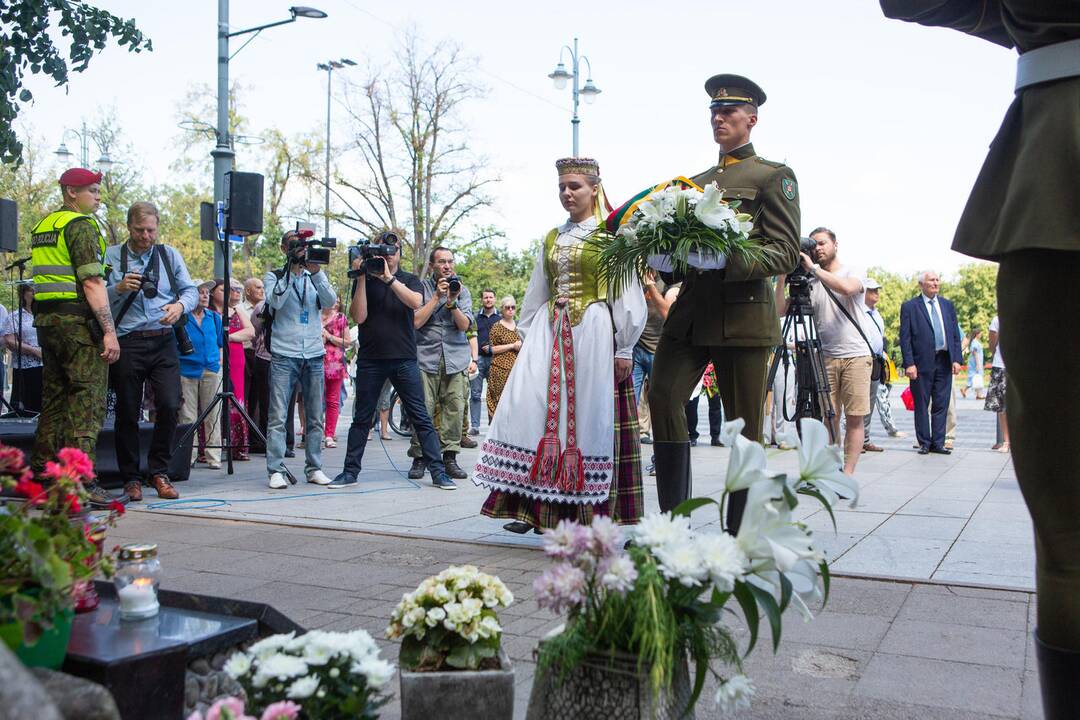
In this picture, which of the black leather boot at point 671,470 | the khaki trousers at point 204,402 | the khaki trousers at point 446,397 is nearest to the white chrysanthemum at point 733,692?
the black leather boot at point 671,470

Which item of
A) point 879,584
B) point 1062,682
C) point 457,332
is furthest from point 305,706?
point 457,332

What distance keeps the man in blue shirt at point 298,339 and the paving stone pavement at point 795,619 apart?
2713mm

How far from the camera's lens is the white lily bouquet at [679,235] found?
443 centimetres

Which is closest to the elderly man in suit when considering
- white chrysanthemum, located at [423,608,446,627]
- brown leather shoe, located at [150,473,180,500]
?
brown leather shoe, located at [150,473,180,500]

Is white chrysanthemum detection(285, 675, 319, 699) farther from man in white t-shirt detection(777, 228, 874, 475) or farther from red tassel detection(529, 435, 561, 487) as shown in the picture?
man in white t-shirt detection(777, 228, 874, 475)

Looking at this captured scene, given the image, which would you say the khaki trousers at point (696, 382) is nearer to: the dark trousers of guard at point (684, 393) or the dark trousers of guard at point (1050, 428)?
the dark trousers of guard at point (684, 393)

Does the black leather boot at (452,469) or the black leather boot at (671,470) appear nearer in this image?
the black leather boot at (671,470)

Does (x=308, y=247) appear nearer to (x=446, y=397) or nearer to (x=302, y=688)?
(x=446, y=397)

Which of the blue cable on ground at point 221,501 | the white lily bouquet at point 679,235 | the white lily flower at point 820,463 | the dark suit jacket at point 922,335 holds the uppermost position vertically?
the white lily bouquet at point 679,235

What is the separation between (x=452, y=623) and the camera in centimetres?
251

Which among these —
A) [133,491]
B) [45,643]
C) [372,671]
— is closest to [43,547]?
[45,643]

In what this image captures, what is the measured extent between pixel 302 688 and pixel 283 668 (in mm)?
62

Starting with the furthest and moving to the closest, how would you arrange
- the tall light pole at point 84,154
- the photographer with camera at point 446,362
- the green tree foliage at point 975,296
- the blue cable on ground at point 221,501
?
the green tree foliage at point 975,296
the tall light pole at point 84,154
the photographer with camera at point 446,362
the blue cable on ground at point 221,501

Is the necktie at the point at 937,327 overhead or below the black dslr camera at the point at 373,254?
below
